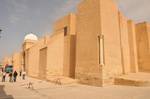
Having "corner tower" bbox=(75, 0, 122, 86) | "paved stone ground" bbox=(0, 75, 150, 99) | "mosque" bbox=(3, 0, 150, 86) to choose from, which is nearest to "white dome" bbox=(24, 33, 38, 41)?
"mosque" bbox=(3, 0, 150, 86)

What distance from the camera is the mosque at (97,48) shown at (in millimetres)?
13211

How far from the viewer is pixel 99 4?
13.6 metres

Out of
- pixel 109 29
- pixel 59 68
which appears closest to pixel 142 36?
pixel 109 29

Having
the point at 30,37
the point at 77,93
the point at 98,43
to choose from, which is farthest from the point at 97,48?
the point at 30,37

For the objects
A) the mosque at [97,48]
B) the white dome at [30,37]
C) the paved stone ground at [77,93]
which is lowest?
the paved stone ground at [77,93]

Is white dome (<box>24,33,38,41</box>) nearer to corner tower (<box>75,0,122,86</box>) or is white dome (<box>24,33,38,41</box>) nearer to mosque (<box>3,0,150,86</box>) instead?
mosque (<box>3,0,150,86</box>)

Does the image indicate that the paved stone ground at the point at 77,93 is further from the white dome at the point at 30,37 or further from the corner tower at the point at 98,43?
the white dome at the point at 30,37

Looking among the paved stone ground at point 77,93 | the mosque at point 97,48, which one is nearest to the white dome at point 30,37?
the mosque at point 97,48

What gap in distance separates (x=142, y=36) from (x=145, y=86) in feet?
35.2

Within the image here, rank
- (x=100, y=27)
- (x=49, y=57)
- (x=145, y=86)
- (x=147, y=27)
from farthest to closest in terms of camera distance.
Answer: (x=147, y=27) < (x=49, y=57) < (x=100, y=27) < (x=145, y=86)

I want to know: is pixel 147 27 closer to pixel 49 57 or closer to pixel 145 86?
pixel 145 86

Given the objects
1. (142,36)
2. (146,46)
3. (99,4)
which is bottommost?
(146,46)

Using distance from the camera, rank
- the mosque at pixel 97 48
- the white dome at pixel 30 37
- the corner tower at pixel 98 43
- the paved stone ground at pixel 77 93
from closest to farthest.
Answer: the paved stone ground at pixel 77 93, the corner tower at pixel 98 43, the mosque at pixel 97 48, the white dome at pixel 30 37

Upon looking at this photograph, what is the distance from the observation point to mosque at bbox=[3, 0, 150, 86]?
1321 cm
